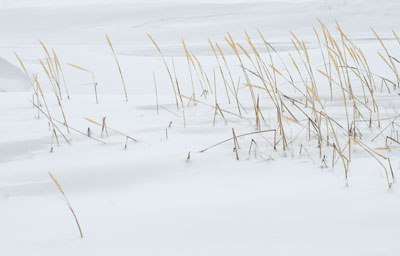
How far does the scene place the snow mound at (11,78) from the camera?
2777 mm

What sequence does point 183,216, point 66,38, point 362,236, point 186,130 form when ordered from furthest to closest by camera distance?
1. point 66,38
2. point 186,130
3. point 183,216
4. point 362,236

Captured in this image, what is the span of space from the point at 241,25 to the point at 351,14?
4.17 ft

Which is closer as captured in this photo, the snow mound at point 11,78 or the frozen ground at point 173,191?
the frozen ground at point 173,191

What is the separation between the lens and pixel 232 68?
2984mm

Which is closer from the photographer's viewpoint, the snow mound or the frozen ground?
the frozen ground

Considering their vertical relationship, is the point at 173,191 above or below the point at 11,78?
below

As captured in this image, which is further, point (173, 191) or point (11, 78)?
point (11, 78)

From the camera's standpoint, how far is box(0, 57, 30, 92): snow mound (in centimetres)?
278

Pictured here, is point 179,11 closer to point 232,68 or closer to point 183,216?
point 232,68

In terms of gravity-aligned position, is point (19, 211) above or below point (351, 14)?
below

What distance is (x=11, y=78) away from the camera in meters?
2.96

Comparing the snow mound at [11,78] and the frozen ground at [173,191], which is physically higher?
the snow mound at [11,78]

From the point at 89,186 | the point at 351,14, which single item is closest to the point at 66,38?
the point at 351,14

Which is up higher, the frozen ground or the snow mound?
the snow mound
